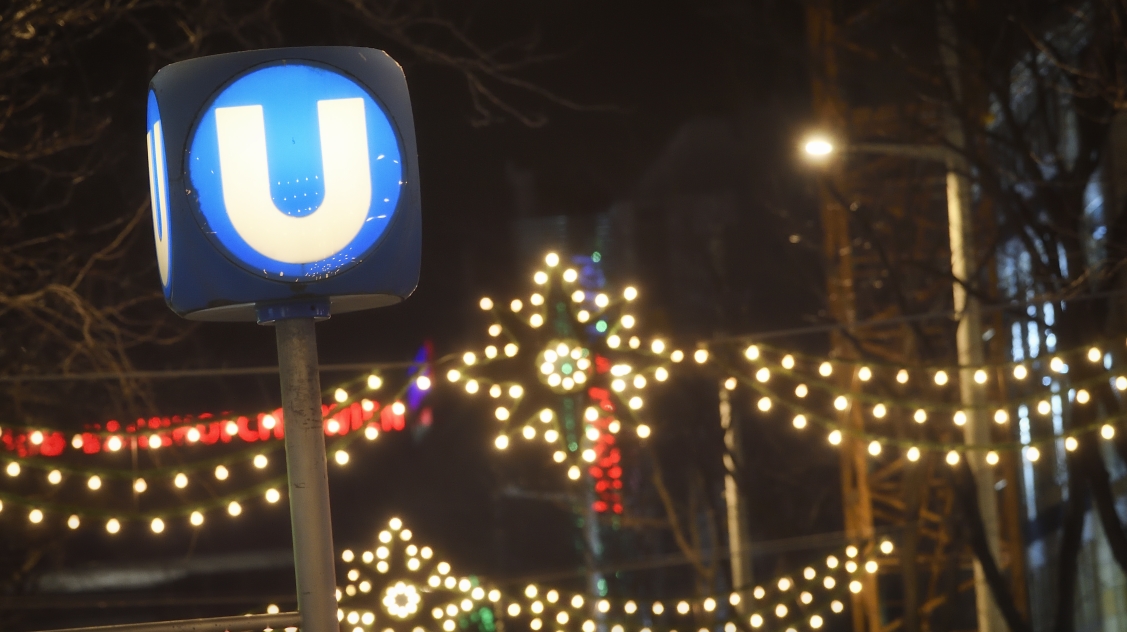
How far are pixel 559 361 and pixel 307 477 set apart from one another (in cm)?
406

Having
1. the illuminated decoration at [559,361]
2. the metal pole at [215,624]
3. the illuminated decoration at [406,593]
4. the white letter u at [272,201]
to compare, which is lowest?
the metal pole at [215,624]

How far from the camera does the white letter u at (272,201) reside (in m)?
2.18

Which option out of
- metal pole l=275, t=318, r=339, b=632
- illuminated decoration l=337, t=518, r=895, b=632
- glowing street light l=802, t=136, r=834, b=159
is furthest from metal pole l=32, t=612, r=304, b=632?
glowing street light l=802, t=136, r=834, b=159

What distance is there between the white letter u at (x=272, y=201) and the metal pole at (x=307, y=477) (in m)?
0.19

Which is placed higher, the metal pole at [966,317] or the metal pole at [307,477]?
the metal pole at [966,317]

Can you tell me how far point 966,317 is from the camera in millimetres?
8188

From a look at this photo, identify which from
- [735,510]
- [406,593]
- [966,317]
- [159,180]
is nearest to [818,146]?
[966,317]

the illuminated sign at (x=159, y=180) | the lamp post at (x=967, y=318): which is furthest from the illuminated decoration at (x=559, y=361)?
the illuminated sign at (x=159, y=180)

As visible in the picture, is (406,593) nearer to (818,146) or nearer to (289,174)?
(818,146)

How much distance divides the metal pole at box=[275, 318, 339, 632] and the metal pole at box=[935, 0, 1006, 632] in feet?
20.2

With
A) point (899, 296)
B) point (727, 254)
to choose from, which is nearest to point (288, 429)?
point (899, 296)

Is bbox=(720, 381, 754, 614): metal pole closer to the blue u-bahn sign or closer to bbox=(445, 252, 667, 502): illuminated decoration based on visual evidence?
bbox=(445, 252, 667, 502): illuminated decoration

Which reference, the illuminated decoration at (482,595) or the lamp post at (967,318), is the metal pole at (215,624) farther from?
the lamp post at (967,318)

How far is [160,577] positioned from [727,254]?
458 inches
